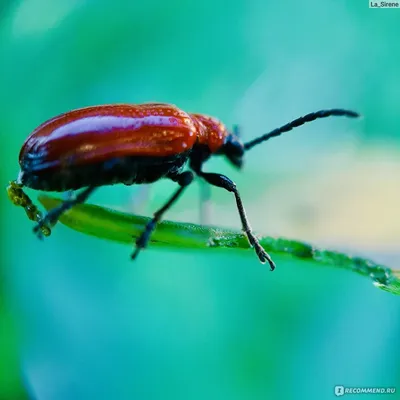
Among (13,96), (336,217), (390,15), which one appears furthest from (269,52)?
(13,96)

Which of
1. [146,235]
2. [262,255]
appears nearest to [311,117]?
[262,255]

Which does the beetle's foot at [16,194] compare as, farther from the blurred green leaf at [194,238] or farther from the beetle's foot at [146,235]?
the beetle's foot at [146,235]

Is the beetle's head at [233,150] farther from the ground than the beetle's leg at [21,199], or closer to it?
farther from the ground

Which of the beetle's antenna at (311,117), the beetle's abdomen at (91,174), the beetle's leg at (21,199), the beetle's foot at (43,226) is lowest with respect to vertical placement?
the beetle's foot at (43,226)

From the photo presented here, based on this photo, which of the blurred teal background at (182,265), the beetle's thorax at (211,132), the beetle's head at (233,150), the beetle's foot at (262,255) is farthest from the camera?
the beetle's head at (233,150)

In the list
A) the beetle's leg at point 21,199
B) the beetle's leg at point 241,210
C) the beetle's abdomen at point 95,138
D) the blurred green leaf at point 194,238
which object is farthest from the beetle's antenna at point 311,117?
the beetle's leg at point 21,199

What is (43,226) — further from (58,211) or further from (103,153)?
(103,153)
